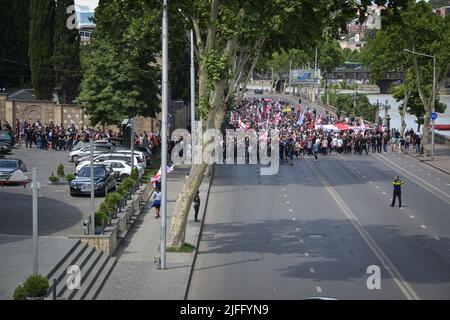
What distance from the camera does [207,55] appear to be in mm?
27219

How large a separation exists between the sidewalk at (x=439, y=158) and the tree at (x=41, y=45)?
28.8 m

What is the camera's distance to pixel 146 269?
990 inches

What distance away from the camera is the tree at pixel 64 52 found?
70.1m

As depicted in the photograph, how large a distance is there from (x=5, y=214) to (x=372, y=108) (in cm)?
10425

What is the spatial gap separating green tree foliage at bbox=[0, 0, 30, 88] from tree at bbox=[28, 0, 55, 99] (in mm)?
3979

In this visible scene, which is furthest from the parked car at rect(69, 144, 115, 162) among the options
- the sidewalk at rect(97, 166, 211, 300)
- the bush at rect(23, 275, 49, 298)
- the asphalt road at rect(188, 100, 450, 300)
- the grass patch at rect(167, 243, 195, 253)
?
the bush at rect(23, 275, 49, 298)

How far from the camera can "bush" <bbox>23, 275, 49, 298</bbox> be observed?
19.0m

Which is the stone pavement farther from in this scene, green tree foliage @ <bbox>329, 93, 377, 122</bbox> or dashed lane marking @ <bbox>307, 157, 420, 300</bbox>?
green tree foliage @ <bbox>329, 93, 377, 122</bbox>

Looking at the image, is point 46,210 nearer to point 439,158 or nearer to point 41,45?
point 439,158

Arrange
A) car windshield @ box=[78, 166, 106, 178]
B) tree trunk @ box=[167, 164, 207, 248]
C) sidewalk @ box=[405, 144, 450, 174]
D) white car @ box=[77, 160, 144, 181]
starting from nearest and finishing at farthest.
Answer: tree trunk @ box=[167, 164, 207, 248] → car windshield @ box=[78, 166, 106, 178] → white car @ box=[77, 160, 144, 181] → sidewalk @ box=[405, 144, 450, 174]

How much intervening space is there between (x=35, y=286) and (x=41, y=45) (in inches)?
2173

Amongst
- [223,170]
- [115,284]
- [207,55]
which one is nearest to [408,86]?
[223,170]

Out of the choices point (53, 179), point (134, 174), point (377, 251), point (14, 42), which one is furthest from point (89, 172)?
point (14, 42)
